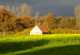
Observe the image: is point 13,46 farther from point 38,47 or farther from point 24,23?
point 24,23

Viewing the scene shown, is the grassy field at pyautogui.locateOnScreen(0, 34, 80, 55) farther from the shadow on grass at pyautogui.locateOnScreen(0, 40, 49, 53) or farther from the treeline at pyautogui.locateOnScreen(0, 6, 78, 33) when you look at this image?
the treeline at pyautogui.locateOnScreen(0, 6, 78, 33)

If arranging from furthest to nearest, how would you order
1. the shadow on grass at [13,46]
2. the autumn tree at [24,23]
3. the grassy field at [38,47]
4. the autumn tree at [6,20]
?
the autumn tree at [24,23]
the autumn tree at [6,20]
the shadow on grass at [13,46]
the grassy field at [38,47]

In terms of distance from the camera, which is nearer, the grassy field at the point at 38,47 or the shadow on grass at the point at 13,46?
the grassy field at the point at 38,47

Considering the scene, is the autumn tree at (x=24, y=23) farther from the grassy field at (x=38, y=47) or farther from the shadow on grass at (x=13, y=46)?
the shadow on grass at (x=13, y=46)

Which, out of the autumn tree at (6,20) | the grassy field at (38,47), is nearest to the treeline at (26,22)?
the autumn tree at (6,20)

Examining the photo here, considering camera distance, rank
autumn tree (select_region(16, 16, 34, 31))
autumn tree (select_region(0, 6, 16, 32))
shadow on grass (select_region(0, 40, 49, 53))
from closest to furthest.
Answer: shadow on grass (select_region(0, 40, 49, 53))
autumn tree (select_region(0, 6, 16, 32))
autumn tree (select_region(16, 16, 34, 31))

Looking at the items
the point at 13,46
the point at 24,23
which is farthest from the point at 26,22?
the point at 13,46

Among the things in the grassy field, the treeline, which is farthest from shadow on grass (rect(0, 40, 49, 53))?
the treeline

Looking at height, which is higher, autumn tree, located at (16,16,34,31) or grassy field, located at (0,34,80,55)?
autumn tree, located at (16,16,34,31)

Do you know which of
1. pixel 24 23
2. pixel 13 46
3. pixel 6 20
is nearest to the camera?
pixel 13 46

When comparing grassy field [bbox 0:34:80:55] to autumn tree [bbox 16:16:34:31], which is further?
autumn tree [bbox 16:16:34:31]

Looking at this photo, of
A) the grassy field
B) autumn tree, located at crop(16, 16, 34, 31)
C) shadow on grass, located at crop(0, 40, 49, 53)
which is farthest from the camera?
autumn tree, located at crop(16, 16, 34, 31)

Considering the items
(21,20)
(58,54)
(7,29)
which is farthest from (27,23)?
(58,54)

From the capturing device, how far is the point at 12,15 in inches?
3952
